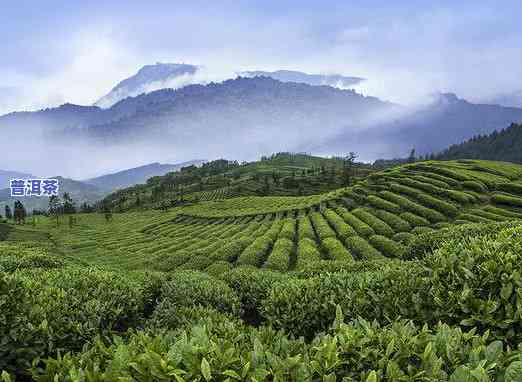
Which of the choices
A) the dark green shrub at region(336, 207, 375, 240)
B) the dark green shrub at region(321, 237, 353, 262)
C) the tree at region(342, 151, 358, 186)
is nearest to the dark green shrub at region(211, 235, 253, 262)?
the dark green shrub at region(321, 237, 353, 262)

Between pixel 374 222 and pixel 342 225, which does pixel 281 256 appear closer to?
pixel 342 225

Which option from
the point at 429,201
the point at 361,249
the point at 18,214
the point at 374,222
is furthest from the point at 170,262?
the point at 18,214

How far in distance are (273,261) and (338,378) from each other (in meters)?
30.6

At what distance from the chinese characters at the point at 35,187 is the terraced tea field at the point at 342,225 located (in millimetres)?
70713

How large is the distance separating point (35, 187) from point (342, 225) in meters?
131

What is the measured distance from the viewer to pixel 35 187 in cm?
13900

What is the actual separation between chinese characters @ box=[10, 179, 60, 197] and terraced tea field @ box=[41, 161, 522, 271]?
232ft

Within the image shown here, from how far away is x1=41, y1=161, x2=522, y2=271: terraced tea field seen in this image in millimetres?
38125

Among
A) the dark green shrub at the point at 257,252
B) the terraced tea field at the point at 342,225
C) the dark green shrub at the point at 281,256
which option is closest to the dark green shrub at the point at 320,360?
the terraced tea field at the point at 342,225

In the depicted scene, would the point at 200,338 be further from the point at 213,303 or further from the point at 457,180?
the point at 457,180

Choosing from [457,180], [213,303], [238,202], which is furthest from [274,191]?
[213,303]

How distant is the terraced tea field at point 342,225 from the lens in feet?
125

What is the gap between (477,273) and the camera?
6645 mm

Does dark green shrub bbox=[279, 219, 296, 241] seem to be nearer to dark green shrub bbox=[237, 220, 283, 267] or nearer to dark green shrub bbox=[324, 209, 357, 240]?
dark green shrub bbox=[237, 220, 283, 267]
